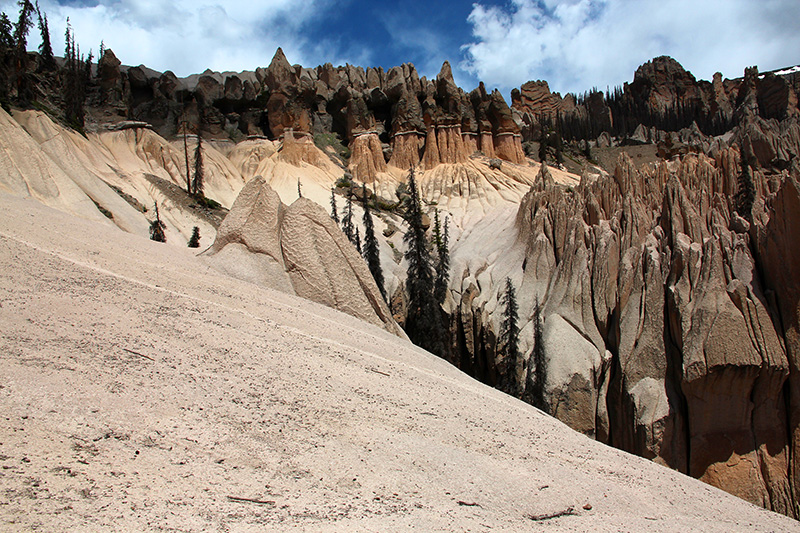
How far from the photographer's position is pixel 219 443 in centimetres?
457

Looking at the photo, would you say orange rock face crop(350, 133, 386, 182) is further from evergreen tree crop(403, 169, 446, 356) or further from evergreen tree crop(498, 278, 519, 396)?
evergreen tree crop(498, 278, 519, 396)

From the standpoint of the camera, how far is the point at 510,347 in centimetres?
2159

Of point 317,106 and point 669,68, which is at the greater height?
point 669,68

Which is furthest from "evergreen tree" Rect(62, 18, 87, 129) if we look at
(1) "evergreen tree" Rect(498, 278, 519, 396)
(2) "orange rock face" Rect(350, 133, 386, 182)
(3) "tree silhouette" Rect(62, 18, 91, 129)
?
(1) "evergreen tree" Rect(498, 278, 519, 396)

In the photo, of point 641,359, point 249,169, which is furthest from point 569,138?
point 641,359

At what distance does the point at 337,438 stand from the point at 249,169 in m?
48.1

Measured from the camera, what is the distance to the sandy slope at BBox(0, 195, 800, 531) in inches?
146

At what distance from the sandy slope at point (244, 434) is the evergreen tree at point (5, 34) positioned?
36110mm

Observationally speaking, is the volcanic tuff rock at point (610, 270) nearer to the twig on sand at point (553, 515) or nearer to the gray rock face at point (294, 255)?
the gray rock face at point (294, 255)

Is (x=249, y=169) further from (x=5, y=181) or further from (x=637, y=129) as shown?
(x=637, y=129)

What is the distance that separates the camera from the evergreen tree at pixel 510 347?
21.1m

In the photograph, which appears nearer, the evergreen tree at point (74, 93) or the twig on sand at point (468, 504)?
the twig on sand at point (468, 504)

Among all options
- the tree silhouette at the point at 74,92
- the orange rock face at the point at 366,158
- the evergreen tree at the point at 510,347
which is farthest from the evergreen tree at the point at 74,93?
the evergreen tree at the point at 510,347

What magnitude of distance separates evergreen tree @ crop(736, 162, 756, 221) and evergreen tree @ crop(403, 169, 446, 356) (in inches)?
558
